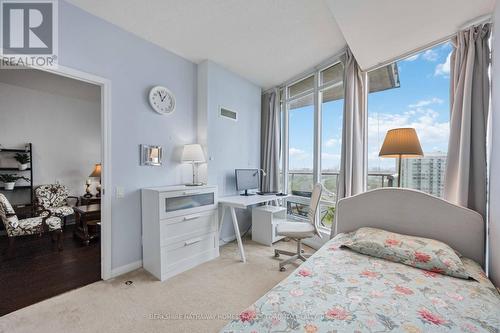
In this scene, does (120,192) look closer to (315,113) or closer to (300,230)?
(300,230)

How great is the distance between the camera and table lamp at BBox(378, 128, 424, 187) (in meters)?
1.74

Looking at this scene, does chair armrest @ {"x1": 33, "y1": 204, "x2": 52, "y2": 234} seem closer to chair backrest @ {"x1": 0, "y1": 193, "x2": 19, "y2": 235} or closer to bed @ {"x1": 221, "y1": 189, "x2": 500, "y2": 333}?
chair backrest @ {"x1": 0, "y1": 193, "x2": 19, "y2": 235}

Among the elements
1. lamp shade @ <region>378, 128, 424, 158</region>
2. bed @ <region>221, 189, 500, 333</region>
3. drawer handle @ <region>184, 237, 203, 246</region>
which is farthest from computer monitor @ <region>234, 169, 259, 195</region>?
lamp shade @ <region>378, 128, 424, 158</region>

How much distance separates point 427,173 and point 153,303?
305cm

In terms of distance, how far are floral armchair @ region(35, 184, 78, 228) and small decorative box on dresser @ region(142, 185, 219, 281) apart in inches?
101

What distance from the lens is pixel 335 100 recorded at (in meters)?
3.09

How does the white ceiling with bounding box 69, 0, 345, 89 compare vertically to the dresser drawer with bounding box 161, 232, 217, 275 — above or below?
above

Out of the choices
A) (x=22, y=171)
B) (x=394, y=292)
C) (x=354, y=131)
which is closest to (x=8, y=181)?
(x=22, y=171)

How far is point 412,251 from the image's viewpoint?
54.4 inches

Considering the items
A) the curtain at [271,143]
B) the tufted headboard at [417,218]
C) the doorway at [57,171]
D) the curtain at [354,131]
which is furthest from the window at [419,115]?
the doorway at [57,171]

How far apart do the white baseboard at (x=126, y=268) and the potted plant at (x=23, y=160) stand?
11.0 ft

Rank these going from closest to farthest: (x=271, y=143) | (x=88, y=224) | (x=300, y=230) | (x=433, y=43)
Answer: (x=433, y=43) < (x=300, y=230) < (x=88, y=224) < (x=271, y=143)

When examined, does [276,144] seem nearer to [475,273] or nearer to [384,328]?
[475,273]

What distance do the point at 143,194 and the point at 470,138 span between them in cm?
329
